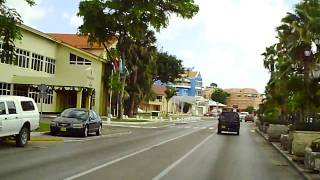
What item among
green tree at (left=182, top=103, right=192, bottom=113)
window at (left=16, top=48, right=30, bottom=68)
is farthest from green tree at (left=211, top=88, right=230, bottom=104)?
window at (left=16, top=48, right=30, bottom=68)

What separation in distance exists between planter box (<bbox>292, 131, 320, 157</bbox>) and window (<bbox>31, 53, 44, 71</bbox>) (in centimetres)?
4379

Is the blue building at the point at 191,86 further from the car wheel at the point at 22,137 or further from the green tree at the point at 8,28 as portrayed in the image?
the green tree at the point at 8,28

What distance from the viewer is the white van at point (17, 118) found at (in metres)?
20.1

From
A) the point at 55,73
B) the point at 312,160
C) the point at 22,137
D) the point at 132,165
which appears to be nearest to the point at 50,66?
the point at 55,73

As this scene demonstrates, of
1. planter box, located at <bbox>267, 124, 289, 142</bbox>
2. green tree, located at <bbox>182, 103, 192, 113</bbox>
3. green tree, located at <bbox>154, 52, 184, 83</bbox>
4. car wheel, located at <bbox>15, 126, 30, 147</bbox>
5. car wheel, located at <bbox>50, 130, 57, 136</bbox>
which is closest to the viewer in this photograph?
car wheel, located at <bbox>15, 126, 30, 147</bbox>

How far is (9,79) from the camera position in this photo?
5625 cm

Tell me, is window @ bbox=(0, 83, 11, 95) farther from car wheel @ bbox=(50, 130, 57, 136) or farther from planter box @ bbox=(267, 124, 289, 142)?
planter box @ bbox=(267, 124, 289, 142)

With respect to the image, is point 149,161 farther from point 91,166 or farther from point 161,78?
point 161,78

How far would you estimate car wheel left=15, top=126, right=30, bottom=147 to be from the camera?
2120 centimetres

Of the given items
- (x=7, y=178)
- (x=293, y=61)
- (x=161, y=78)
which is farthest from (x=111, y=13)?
(x=7, y=178)

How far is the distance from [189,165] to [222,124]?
2614 centimetres

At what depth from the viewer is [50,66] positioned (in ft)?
215

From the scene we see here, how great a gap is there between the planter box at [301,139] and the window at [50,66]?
47.1m

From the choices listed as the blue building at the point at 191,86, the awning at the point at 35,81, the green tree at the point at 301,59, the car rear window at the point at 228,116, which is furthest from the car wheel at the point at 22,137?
the blue building at the point at 191,86
